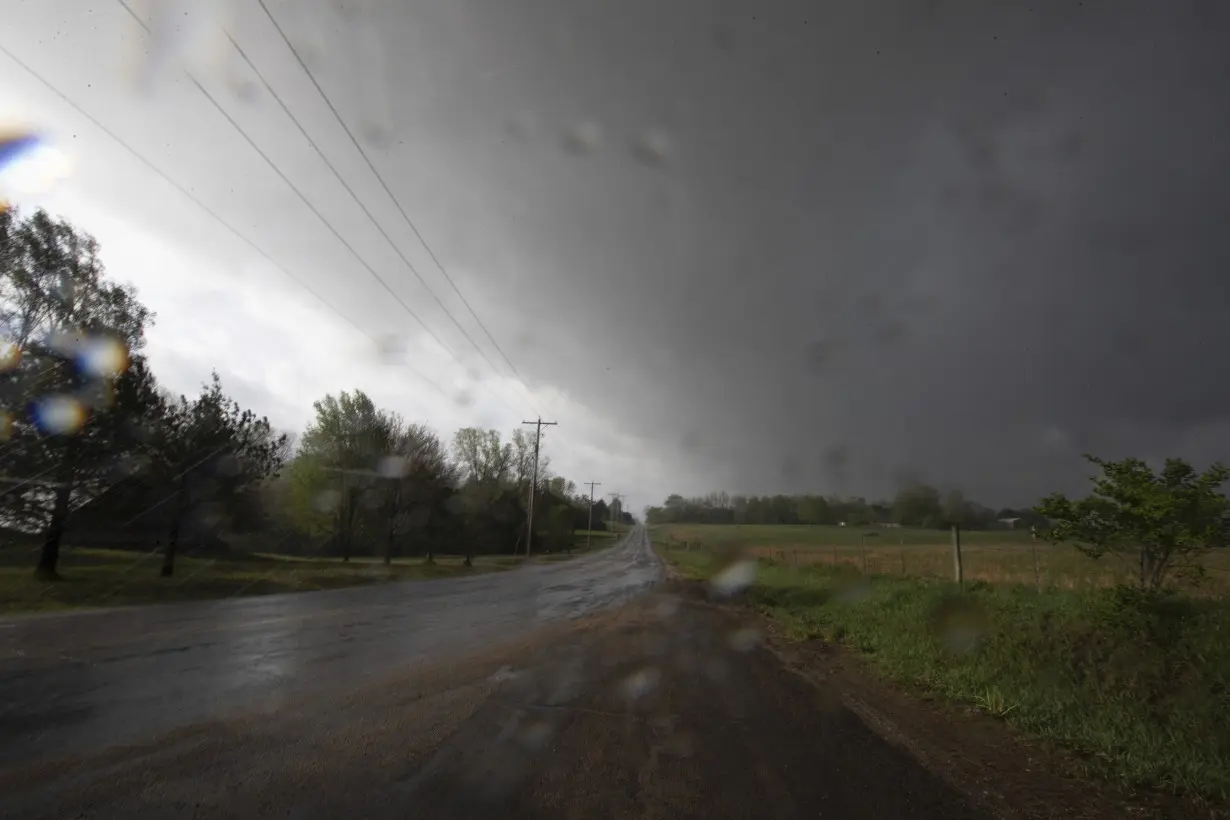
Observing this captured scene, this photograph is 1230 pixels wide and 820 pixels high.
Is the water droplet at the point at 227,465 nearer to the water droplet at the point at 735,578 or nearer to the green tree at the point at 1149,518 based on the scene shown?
the water droplet at the point at 735,578

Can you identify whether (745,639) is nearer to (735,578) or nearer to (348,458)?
(735,578)

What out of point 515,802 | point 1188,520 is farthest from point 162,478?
point 1188,520

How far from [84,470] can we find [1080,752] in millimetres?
25289

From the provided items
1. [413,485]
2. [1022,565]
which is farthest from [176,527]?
[1022,565]

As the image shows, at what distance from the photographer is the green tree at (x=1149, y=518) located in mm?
8180

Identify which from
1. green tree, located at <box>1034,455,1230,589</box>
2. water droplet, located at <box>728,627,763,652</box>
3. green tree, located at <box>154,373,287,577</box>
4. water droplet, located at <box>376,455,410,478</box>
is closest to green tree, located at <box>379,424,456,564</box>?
water droplet, located at <box>376,455,410,478</box>

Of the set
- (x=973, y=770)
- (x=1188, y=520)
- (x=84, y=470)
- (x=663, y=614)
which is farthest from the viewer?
(x=84, y=470)

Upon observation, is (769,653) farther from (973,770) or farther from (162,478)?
(162,478)

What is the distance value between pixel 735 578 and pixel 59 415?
27.7 metres

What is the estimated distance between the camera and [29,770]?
4.50 meters

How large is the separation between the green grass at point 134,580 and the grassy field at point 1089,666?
1935cm

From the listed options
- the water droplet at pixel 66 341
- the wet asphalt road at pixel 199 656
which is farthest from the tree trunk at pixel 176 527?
the wet asphalt road at pixel 199 656

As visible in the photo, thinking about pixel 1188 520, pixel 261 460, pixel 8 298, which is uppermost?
pixel 8 298

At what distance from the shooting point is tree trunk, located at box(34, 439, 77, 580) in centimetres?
1928
